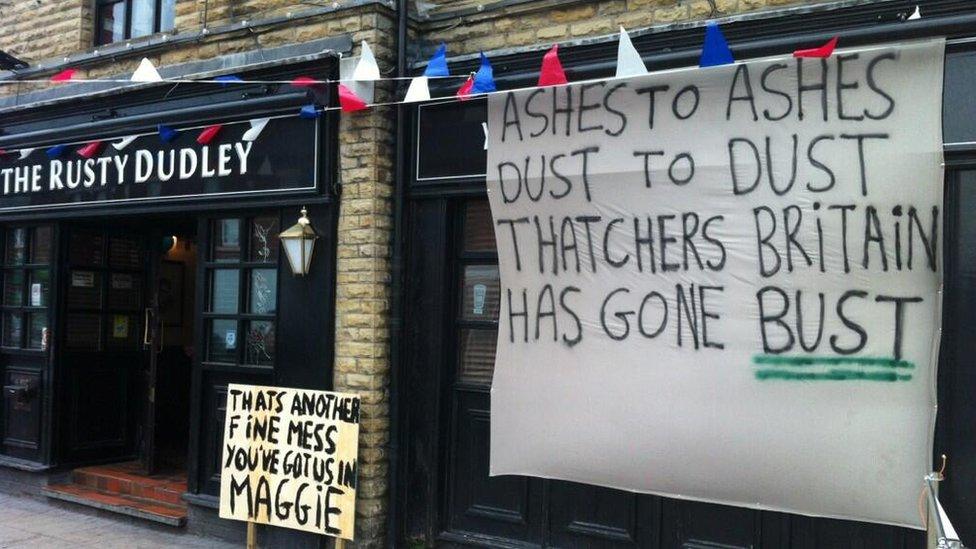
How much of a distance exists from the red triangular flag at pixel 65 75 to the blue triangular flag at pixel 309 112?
2.70 metres

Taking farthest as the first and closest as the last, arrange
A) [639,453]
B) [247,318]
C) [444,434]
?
[247,318] < [444,434] < [639,453]

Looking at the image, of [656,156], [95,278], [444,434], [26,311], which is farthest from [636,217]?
[26,311]

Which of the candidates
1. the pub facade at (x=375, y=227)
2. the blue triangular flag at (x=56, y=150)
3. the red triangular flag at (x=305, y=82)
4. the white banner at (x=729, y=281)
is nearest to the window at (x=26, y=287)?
the pub facade at (x=375, y=227)

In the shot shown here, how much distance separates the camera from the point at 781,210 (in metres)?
4.66

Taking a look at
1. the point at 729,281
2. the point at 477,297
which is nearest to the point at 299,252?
the point at 477,297

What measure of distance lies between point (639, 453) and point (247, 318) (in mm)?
3277

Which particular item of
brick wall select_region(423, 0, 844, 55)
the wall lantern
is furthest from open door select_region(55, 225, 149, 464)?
brick wall select_region(423, 0, 844, 55)

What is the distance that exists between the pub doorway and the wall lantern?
86.4 inches

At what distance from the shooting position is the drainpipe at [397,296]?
589cm

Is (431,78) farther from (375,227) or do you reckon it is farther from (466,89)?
(375,227)

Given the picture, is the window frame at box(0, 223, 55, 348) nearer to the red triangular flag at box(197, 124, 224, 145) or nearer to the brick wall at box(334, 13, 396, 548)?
the red triangular flag at box(197, 124, 224, 145)

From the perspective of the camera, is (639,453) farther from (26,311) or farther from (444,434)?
(26,311)

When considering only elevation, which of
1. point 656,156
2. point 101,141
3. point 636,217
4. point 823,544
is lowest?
point 823,544

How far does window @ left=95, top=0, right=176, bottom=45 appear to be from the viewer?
779 cm
